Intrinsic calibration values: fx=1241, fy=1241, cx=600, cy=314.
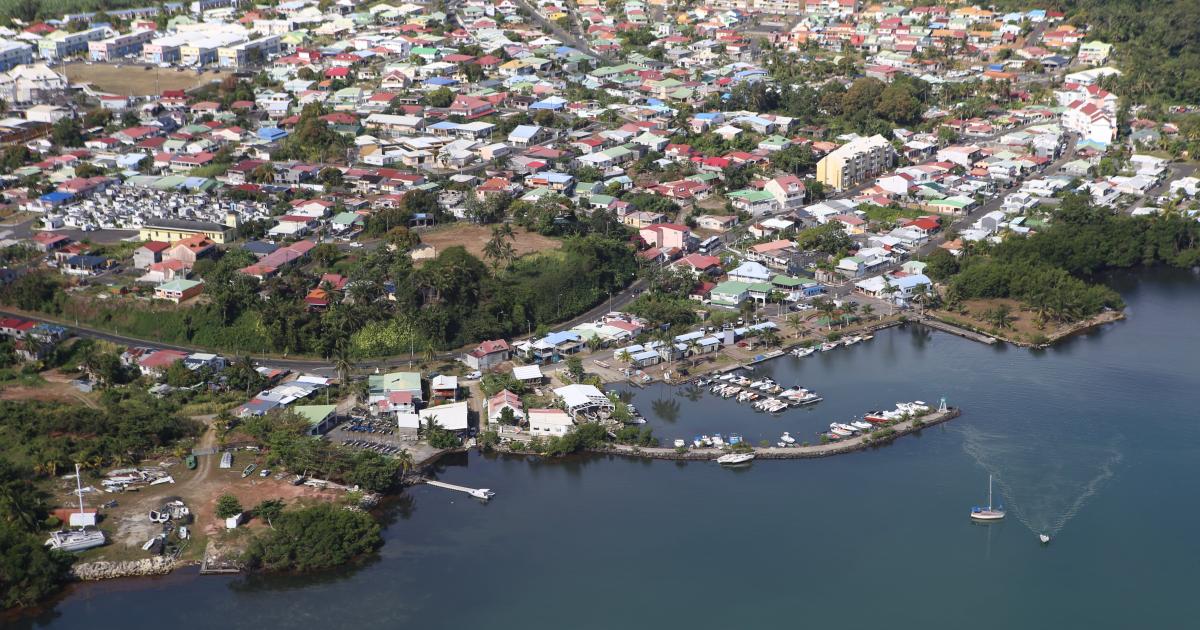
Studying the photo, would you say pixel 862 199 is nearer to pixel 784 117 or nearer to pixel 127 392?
pixel 784 117

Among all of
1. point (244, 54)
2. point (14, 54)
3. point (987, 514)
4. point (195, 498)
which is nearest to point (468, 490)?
point (195, 498)

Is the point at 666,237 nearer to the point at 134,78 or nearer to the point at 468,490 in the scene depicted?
the point at 468,490

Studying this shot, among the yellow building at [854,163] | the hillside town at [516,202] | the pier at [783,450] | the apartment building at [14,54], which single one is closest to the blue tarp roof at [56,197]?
the hillside town at [516,202]

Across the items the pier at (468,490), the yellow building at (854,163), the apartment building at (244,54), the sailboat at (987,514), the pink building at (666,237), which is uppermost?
the apartment building at (244,54)

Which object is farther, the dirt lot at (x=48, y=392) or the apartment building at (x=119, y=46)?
the apartment building at (x=119, y=46)

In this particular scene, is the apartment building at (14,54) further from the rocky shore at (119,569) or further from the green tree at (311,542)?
the green tree at (311,542)

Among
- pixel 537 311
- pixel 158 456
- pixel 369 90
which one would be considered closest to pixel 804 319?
pixel 537 311
